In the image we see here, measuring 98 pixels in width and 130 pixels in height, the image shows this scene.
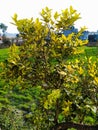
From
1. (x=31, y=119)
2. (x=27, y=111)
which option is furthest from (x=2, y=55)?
(x=31, y=119)

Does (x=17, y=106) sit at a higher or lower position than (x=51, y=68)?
lower

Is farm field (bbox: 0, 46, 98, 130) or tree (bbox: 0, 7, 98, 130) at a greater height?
tree (bbox: 0, 7, 98, 130)

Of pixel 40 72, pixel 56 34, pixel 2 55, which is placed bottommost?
pixel 2 55

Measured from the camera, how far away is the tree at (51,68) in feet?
24.5

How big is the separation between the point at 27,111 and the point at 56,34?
11.4 meters

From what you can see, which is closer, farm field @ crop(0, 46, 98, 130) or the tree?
the tree

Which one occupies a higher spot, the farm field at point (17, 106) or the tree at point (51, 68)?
the tree at point (51, 68)

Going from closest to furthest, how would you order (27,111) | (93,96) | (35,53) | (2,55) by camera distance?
(93,96)
(35,53)
(27,111)
(2,55)

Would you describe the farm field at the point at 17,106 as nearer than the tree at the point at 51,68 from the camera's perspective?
No

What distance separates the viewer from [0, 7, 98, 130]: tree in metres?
7.45

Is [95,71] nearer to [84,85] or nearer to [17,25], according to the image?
[84,85]

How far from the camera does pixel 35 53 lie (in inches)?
304

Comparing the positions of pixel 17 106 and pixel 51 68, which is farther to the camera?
pixel 17 106

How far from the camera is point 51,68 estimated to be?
784 centimetres
